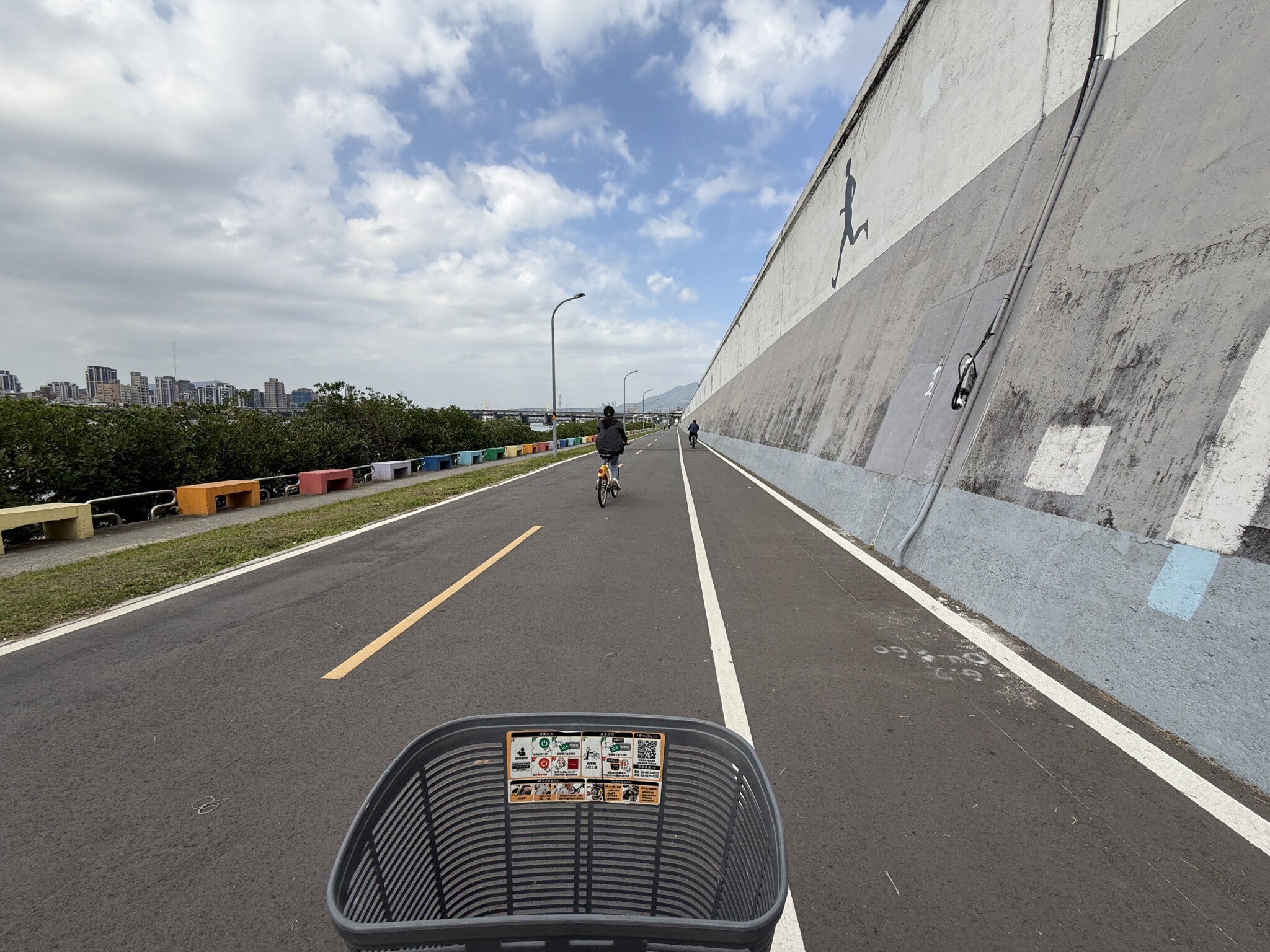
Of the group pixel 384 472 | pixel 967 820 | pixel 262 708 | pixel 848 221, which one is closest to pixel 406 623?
pixel 262 708

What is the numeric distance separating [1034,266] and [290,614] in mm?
8812

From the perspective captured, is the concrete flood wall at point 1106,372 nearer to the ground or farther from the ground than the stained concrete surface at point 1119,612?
farther from the ground

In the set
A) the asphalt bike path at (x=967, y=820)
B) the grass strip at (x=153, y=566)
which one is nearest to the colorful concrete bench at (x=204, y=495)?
the grass strip at (x=153, y=566)

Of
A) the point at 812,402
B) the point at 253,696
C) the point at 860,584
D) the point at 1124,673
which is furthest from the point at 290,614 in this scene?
the point at 812,402

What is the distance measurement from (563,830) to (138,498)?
14.8 m

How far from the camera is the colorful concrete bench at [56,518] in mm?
8750

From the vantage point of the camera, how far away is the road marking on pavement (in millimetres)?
4152

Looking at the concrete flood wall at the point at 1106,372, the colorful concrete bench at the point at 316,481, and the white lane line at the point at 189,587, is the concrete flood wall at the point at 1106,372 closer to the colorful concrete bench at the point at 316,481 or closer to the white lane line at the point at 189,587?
the white lane line at the point at 189,587

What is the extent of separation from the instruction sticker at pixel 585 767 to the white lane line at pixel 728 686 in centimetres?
48

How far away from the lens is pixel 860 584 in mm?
6188

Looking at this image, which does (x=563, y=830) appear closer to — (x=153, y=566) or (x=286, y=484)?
(x=153, y=566)

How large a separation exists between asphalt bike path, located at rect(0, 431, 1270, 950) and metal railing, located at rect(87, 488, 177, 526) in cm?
682

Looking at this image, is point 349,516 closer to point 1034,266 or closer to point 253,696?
point 253,696

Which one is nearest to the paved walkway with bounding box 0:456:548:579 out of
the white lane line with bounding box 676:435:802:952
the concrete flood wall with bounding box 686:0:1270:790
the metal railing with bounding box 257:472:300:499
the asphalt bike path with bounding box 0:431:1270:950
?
the metal railing with bounding box 257:472:300:499
